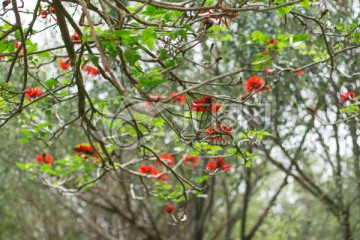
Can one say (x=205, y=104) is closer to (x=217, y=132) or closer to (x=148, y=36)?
(x=217, y=132)

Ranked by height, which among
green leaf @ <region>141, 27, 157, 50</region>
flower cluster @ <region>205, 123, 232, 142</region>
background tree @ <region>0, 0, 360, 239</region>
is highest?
background tree @ <region>0, 0, 360, 239</region>

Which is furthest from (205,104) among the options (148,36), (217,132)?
(148,36)

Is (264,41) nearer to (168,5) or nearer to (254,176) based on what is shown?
(168,5)

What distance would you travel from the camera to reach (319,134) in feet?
16.0

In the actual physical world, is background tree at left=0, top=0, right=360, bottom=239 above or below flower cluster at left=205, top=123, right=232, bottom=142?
above

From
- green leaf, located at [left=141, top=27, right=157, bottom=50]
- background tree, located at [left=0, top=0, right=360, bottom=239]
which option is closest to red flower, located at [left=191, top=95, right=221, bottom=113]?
background tree, located at [left=0, top=0, right=360, bottom=239]

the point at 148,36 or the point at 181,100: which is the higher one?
the point at 181,100

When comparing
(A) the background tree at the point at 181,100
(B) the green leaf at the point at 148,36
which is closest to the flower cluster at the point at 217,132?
(A) the background tree at the point at 181,100

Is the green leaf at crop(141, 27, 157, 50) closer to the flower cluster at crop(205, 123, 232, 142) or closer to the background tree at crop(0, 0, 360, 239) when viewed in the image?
the background tree at crop(0, 0, 360, 239)

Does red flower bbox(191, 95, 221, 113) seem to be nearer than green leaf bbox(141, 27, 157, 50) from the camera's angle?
No

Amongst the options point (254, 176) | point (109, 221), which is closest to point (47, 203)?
point (109, 221)

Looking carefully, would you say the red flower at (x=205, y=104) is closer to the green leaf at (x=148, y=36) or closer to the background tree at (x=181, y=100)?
the background tree at (x=181, y=100)

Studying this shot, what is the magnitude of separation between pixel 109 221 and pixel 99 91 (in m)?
4.53

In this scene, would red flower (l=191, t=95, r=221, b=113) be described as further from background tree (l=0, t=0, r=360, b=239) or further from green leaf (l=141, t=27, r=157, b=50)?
green leaf (l=141, t=27, r=157, b=50)
